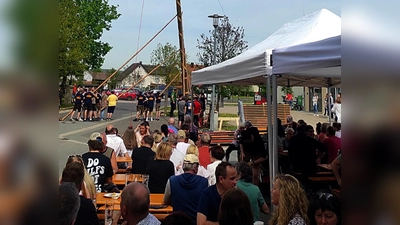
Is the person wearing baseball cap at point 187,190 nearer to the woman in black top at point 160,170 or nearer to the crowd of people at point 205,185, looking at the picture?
the crowd of people at point 205,185

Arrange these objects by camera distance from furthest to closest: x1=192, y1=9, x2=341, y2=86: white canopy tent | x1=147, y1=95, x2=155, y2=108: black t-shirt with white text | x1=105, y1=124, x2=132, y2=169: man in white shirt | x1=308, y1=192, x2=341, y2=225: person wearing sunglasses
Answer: x1=147, y1=95, x2=155, y2=108: black t-shirt with white text → x1=105, y1=124, x2=132, y2=169: man in white shirt → x1=192, y1=9, x2=341, y2=86: white canopy tent → x1=308, y1=192, x2=341, y2=225: person wearing sunglasses

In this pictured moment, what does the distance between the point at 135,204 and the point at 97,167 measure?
2425mm

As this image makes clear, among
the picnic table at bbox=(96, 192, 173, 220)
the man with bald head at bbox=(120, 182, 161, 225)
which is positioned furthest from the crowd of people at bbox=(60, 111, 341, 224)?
the picnic table at bbox=(96, 192, 173, 220)

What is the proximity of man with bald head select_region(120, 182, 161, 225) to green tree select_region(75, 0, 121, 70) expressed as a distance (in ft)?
119

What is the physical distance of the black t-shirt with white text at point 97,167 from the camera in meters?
4.95

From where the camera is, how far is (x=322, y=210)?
2.74 meters

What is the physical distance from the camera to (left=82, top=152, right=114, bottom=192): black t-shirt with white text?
4953 mm

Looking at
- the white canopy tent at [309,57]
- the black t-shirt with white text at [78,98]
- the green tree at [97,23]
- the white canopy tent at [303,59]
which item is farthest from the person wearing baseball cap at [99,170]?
the green tree at [97,23]

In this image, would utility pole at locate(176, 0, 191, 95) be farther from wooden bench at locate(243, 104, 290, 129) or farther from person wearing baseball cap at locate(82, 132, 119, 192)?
person wearing baseball cap at locate(82, 132, 119, 192)

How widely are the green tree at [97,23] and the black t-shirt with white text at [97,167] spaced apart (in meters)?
33.9
